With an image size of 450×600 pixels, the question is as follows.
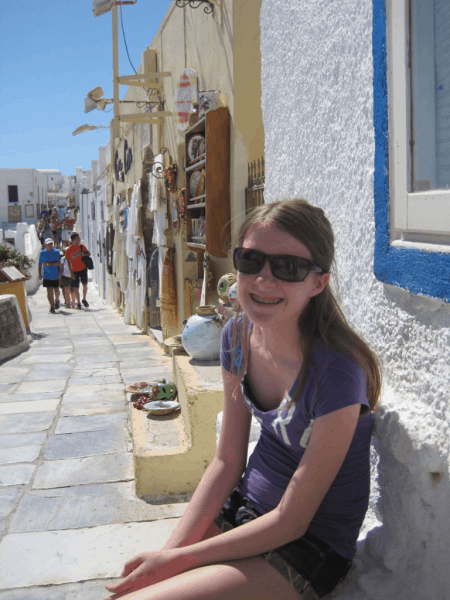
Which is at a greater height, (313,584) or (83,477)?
(313,584)

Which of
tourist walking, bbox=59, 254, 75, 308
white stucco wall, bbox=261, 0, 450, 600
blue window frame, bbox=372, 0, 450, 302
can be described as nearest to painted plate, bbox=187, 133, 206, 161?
white stucco wall, bbox=261, 0, 450, 600

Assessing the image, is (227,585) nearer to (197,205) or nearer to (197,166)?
(197,205)

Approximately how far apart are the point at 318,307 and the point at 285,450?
0.38 metres

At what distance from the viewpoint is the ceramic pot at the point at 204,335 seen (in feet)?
13.4

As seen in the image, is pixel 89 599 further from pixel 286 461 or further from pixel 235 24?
pixel 235 24

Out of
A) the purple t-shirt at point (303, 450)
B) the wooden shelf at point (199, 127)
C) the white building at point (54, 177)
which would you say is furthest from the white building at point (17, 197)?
the purple t-shirt at point (303, 450)

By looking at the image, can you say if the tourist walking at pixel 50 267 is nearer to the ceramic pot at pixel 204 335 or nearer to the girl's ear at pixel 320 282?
the ceramic pot at pixel 204 335

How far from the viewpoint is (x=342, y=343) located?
1.52 metres

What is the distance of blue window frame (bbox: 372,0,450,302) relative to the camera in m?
1.58

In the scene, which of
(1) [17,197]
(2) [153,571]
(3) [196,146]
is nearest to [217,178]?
(3) [196,146]

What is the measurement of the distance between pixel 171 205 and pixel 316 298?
6.20 metres

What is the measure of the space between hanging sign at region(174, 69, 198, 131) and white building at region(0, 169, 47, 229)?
41.2 metres

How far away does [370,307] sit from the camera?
6.27ft

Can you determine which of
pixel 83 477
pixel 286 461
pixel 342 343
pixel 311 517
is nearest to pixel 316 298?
pixel 342 343
